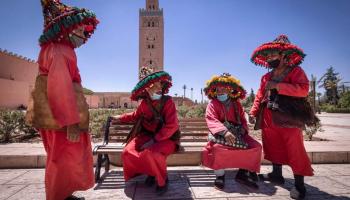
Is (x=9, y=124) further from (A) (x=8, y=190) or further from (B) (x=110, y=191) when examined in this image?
(B) (x=110, y=191)

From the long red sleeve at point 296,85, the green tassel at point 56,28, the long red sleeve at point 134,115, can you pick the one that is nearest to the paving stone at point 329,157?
the long red sleeve at point 296,85

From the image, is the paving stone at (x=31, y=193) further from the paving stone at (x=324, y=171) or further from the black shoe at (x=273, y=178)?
the paving stone at (x=324, y=171)

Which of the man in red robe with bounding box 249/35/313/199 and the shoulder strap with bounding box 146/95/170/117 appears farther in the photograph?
the shoulder strap with bounding box 146/95/170/117

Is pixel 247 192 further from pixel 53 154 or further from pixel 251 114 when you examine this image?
pixel 53 154

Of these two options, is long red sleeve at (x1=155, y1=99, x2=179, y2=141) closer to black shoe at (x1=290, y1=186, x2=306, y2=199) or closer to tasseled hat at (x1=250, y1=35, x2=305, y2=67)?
tasseled hat at (x1=250, y1=35, x2=305, y2=67)

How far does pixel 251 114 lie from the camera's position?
157 inches

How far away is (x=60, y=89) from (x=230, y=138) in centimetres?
228

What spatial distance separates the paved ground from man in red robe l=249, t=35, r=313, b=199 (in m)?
0.35

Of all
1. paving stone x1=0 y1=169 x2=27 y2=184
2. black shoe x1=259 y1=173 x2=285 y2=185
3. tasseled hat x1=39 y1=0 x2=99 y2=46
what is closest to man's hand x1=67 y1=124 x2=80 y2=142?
tasseled hat x1=39 y1=0 x2=99 y2=46

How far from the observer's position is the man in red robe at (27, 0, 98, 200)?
2451 millimetres

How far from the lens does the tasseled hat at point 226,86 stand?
12.6 ft

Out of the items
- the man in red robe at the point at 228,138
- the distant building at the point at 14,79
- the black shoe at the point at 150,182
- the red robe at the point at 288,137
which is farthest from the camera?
the distant building at the point at 14,79

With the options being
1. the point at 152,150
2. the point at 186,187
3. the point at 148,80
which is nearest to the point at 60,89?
the point at 148,80

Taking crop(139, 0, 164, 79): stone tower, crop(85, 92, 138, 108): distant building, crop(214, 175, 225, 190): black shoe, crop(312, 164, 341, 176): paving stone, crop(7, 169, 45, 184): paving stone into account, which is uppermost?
crop(139, 0, 164, 79): stone tower
